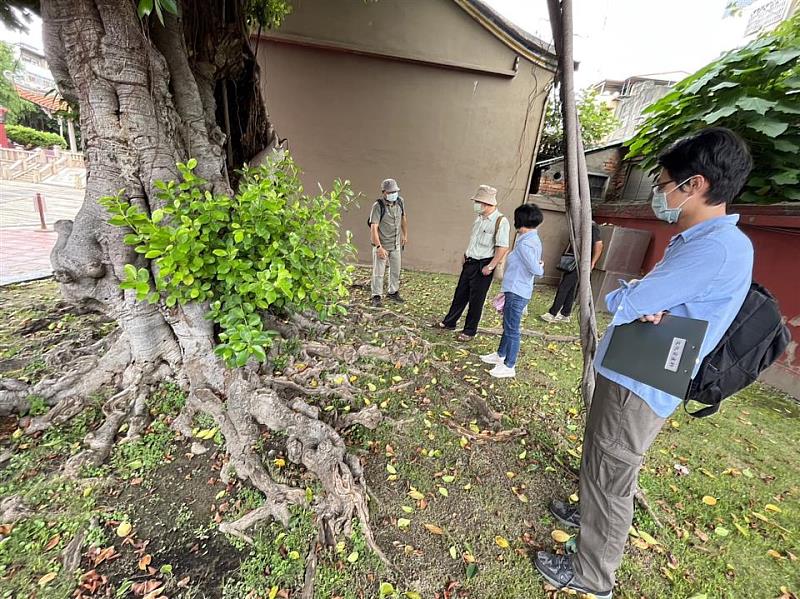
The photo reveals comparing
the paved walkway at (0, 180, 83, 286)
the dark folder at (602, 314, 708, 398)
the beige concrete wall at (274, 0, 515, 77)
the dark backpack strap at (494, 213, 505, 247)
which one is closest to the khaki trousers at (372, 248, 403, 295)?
the dark backpack strap at (494, 213, 505, 247)

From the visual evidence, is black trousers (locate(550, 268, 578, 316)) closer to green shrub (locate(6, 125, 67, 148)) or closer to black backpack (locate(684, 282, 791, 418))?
black backpack (locate(684, 282, 791, 418))

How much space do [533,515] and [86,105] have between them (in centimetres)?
400

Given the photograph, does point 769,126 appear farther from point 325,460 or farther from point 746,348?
point 325,460

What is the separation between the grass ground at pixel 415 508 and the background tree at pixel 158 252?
0.14m

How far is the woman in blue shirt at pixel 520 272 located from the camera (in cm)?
347

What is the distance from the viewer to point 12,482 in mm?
2012

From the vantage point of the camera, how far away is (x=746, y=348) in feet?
4.80

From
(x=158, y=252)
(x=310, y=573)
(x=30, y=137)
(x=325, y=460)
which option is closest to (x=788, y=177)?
(x=325, y=460)

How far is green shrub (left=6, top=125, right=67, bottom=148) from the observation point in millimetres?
24281

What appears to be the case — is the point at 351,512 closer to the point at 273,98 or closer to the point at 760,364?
the point at 760,364

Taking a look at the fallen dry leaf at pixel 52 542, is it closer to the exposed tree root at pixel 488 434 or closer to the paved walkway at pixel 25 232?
the exposed tree root at pixel 488 434

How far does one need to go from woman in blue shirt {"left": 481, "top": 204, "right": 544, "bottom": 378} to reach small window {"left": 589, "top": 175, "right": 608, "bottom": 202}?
22.1ft

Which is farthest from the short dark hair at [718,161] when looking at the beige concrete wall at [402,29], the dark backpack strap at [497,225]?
the beige concrete wall at [402,29]

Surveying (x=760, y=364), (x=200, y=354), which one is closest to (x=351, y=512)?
(x=200, y=354)
